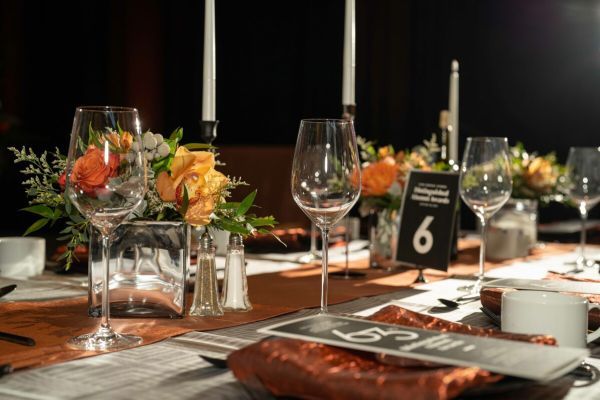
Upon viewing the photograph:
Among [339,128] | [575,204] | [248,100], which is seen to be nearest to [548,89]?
[248,100]

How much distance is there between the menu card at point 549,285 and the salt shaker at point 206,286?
1.35 ft

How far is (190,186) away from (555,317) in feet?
1.83

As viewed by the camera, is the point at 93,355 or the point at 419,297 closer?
the point at 93,355

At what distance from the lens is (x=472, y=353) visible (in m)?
0.81

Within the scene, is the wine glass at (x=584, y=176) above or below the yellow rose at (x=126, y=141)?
below

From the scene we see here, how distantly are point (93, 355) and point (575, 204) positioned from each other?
1512 millimetres

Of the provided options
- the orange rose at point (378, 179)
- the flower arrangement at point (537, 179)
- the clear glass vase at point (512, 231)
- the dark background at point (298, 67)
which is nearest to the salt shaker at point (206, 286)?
the orange rose at point (378, 179)

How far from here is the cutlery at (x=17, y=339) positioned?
3.53 feet

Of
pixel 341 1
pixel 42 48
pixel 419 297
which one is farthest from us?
pixel 42 48

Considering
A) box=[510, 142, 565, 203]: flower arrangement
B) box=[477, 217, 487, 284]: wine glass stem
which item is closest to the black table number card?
box=[477, 217, 487, 284]: wine glass stem

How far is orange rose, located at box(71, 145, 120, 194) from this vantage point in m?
1.04

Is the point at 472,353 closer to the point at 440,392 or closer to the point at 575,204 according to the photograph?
the point at 440,392

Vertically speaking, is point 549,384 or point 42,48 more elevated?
point 42,48

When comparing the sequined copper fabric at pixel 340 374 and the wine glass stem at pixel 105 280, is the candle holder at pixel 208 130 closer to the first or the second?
the wine glass stem at pixel 105 280
